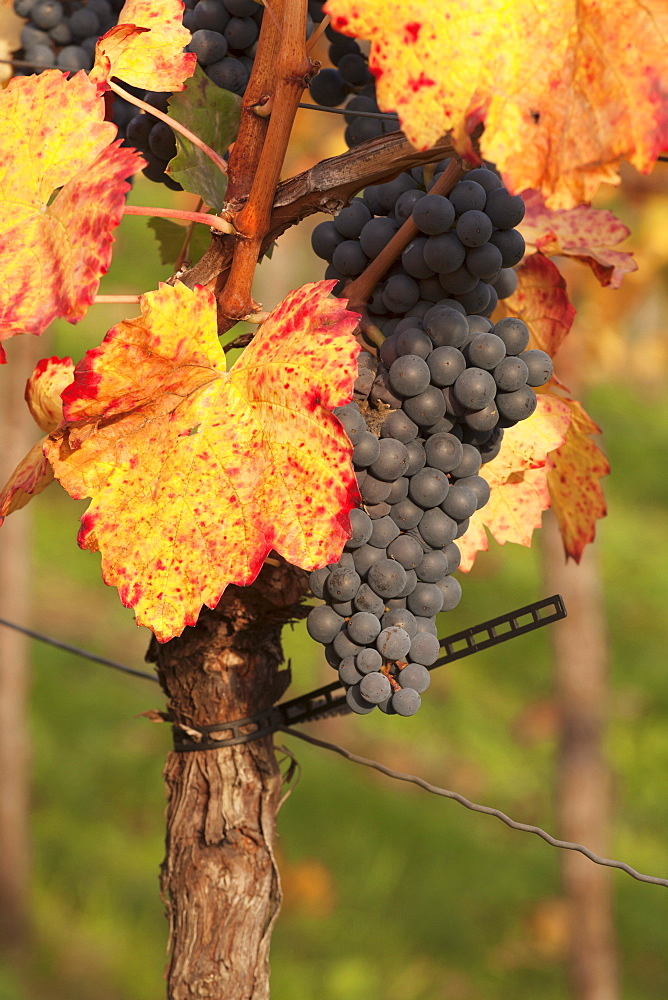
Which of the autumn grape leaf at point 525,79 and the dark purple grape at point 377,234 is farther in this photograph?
the dark purple grape at point 377,234

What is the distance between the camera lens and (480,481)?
958 millimetres

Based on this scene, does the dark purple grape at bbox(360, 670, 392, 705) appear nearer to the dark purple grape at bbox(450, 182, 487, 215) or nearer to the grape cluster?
the grape cluster

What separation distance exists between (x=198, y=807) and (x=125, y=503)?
485mm

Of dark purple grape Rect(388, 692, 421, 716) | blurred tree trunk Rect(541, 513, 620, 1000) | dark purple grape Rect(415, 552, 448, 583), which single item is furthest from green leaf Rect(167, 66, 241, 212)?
Result: blurred tree trunk Rect(541, 513, 620, 1000)

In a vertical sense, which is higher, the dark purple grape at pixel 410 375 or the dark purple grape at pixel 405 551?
the dark purple grape at pixel 410 375

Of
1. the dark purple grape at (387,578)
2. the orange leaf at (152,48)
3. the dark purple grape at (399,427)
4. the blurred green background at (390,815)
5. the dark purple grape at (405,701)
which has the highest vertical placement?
the orange leaf at (152,48)


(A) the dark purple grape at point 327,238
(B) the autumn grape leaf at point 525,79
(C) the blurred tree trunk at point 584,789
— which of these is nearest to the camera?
(B) the autumn grape leaf at point 525,79

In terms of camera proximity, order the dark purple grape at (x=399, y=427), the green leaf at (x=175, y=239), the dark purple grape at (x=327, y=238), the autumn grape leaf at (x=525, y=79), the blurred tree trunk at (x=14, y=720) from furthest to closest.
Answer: the blurred tree trunk at (x=14, y=720) → the green leaf at (x=175, y=239) → the dark purple grape at (x=327, y=238) → the dark purple grape at (x=399, y=427) → the autumn grape leaf at (x=525, y=79)

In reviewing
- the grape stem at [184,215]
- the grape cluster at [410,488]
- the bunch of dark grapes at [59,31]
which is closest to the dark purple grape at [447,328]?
the grape cluster at [410,488]

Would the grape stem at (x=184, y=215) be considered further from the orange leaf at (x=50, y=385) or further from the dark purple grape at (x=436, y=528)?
the dark purple grape at (x=436, y=528)

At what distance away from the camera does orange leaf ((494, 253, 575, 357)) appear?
109 centimetres

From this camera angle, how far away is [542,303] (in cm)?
110

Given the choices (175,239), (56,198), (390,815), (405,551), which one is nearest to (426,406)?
(405,551)

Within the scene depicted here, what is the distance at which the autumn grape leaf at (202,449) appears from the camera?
783 millimetres
